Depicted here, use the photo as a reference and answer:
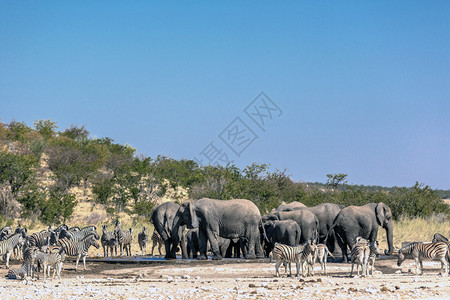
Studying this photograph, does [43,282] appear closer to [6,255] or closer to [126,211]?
[6,255]

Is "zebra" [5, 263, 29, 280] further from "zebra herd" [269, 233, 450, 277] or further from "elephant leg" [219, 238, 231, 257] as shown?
"elephant leg" [219, 238, 231, 257]

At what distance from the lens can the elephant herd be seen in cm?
2228

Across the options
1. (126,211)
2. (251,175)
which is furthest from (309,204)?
(126,211)

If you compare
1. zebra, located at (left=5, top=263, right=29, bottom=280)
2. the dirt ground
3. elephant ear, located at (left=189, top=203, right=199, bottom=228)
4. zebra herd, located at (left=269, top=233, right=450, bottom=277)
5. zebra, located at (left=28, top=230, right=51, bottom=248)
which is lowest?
the dirt ground

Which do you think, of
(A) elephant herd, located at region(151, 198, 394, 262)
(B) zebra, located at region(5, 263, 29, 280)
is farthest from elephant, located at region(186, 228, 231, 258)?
(B) zebra, located at region(5, 263, 29, 280)

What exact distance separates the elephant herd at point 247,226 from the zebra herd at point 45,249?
3081 millimetres

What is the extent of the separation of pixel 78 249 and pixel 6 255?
2554 millimetres

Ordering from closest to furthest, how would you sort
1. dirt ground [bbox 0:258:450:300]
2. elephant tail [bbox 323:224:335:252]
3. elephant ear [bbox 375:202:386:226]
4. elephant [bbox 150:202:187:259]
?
dirt ground [bbox 0:258:450:300], elephant [bbox 150:202:187:259], elephant tail [bbox 323:224:335:252], elephant ear [bbox 375:202:386:226]

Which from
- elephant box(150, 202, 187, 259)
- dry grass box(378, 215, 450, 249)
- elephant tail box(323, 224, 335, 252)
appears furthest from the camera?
dry grass box(378, 215, 450, 249)

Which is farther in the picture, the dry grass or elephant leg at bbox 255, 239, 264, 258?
the dry grass

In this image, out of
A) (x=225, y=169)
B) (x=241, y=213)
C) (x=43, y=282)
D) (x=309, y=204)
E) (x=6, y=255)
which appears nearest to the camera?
(x=43, y=282)

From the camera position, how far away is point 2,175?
126ft

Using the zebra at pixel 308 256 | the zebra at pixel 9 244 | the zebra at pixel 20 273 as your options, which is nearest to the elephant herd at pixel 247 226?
the zebra at pixel 308 256

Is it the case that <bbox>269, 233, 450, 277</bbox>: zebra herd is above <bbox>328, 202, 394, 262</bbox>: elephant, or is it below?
below
